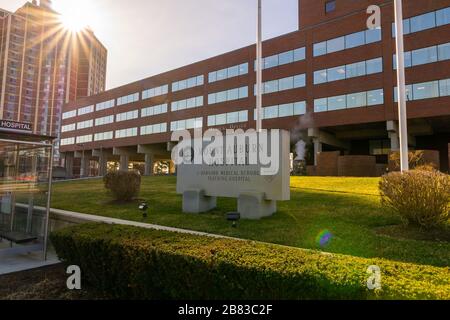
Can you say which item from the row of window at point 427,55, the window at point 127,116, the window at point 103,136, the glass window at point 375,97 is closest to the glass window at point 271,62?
the glass window at point 375,97

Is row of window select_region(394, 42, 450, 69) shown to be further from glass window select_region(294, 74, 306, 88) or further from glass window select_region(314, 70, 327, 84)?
glass window select_region(294, 74, 306, 88)

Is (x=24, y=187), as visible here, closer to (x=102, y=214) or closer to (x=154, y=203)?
(x=102, y=214)

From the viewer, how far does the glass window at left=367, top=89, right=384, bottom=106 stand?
109 feet

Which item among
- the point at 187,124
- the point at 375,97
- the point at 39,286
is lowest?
the point at 39,286

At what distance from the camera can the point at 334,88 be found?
36.3 m

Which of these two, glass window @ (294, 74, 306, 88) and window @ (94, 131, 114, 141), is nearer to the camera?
glass window @ (294, 74, 306, 88)

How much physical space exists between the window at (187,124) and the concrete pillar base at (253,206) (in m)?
39.5

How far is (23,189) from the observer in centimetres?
937

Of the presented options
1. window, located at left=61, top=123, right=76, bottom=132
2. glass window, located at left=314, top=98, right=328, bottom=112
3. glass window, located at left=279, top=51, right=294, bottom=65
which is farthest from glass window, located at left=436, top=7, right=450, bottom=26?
window, located at left=61, top=123, right=76, bottom=132

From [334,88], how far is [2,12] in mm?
101829

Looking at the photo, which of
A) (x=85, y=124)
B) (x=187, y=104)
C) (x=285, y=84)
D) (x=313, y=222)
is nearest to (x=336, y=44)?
(x=285, y=84)

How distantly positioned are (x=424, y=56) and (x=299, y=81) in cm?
1281

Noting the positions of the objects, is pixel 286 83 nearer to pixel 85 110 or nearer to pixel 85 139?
→ pixel 85 139

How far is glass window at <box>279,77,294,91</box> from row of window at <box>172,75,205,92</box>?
44.6ft
